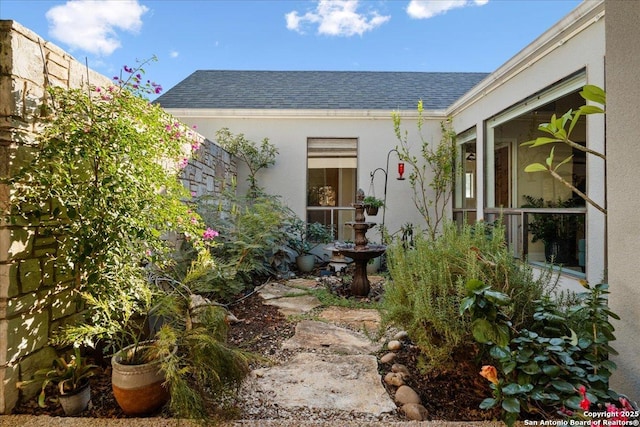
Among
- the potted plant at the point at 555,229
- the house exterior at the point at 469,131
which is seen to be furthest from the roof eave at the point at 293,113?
the potted plant at the point at 555,229

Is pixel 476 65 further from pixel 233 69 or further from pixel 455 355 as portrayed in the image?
pixel 455 355

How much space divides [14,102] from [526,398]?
108 inches

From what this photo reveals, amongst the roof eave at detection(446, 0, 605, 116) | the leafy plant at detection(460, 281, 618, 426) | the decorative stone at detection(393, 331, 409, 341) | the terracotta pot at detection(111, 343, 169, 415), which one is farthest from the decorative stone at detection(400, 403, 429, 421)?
the roof eave at detection(446, 0, 605, 116)

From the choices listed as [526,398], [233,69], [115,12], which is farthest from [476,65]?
[526,398]

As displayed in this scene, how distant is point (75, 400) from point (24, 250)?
2.64 feet

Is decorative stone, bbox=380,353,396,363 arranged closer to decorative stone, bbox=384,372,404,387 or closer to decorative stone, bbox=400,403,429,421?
decorative stone, bbox=384,372,404,387

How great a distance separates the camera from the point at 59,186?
1.66 metres

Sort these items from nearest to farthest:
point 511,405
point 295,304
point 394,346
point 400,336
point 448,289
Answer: point 511,405 < point 448,289 < point 394,346 < point 400,336 < point 295,304

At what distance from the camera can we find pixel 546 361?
4.93ft

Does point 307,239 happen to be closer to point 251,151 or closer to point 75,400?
point 251,151

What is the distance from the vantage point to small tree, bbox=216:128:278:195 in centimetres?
627

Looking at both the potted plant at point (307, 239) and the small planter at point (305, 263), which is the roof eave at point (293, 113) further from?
the small planter at point (305, 263)

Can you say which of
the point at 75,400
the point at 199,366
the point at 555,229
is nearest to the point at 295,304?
the point at 199,366

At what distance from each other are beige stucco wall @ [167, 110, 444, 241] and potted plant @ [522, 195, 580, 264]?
9.04ft
